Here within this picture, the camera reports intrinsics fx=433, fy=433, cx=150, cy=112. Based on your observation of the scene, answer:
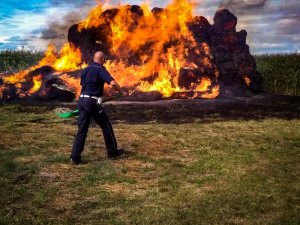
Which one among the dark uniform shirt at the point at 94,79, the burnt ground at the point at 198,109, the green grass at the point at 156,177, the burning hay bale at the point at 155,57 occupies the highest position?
the burning hay bale at the point at 155,57

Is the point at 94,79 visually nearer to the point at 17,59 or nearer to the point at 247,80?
the point at 247,80

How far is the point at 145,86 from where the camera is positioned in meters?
22.2

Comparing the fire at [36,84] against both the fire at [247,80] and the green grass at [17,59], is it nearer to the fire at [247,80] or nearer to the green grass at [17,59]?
the fire at [247,80]

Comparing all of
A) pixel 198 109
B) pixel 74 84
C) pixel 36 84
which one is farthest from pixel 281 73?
pixel 36 84

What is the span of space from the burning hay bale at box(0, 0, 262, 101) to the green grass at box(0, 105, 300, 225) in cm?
866

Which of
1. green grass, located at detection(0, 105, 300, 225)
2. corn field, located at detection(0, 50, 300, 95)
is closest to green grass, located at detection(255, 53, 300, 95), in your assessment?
corn field, located at detection(0, 50, 300, 95)

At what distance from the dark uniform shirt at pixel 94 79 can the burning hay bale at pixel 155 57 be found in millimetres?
11844

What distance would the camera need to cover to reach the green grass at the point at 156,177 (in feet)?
21.2

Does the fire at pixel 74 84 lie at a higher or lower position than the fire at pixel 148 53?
lower

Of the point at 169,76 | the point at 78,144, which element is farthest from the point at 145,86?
the point at 78,144

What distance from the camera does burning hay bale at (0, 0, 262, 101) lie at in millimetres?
22250

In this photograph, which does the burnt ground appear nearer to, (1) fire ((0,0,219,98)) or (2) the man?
(1) fire ((0,0,219,98))

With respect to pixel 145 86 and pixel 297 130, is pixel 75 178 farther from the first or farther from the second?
pixel 145 86

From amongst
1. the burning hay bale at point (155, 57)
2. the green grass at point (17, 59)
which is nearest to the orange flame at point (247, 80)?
the burning hay bale at point (155, 57)
